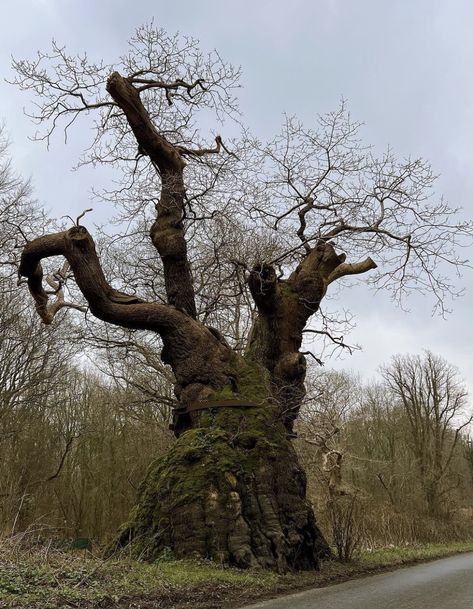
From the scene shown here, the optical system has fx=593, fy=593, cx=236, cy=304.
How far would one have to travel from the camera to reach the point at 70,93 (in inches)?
446

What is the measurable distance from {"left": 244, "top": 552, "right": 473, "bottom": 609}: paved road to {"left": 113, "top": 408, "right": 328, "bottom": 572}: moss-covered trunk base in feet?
3.32

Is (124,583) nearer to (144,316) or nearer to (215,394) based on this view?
(215,394)

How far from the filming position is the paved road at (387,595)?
6.33m

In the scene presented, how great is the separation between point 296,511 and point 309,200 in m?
5.76

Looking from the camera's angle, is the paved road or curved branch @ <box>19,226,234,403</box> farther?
curved branch @ <box>19,226,234,403</box>

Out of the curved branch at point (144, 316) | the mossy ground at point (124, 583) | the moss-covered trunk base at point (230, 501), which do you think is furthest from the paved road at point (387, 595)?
the curved branch at point (144, 316)

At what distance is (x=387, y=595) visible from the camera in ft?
23.7

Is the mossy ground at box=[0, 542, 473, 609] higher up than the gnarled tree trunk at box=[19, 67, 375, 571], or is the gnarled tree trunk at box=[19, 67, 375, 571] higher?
the gnarled tree trunk at box=[19, 67, 375, 571]

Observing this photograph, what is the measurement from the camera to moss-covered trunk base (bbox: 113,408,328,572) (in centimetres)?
837

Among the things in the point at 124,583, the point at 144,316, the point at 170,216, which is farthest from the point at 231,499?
the point at 170,216

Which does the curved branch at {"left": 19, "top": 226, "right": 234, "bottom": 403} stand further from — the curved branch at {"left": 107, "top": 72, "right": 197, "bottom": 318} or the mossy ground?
the mossy ground

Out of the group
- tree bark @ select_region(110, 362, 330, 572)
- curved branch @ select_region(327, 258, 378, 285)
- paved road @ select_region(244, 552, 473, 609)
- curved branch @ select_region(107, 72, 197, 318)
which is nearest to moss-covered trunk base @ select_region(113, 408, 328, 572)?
tree bark @ select_region(110, 362, 330, 572)

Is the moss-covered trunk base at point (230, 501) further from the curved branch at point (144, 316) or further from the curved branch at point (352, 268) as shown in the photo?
the curved branch at point (352, 268)

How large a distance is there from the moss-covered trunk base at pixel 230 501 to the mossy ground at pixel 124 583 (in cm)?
34
